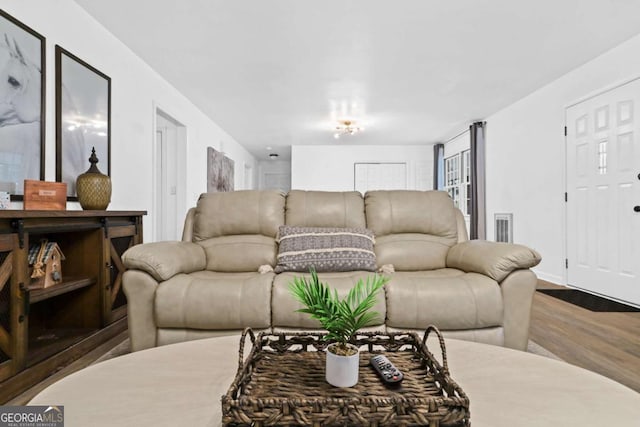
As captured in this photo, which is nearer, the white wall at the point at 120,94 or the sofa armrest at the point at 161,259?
the sofa armrest at the point at 161,259

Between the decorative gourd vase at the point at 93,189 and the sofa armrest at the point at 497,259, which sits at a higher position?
the decorative gourd vase at the point at 93,189

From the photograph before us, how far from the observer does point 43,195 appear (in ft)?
6.94

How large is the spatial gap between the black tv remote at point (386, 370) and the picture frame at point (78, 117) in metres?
2.61

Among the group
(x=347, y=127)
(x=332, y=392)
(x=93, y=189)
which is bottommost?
(x=332, y=392)

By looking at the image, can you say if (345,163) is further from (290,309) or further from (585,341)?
(290,309)

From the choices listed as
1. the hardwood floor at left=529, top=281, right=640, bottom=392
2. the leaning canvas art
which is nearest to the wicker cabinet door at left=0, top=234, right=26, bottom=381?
the hardwood floor at left=529, top=281, right=640, bottom=392

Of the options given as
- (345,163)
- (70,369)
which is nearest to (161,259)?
(70,369)

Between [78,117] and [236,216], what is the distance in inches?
58.1

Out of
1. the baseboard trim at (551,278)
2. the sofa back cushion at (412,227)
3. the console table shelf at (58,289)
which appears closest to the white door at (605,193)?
the baseboard trim at (551,278)

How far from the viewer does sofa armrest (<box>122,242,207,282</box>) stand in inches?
72.0

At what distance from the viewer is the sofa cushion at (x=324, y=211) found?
98.3 inches

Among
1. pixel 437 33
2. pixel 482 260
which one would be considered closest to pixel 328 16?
pixel 437 33

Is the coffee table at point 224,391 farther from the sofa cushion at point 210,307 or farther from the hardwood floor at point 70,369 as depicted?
the hardwood floor at point 70,369

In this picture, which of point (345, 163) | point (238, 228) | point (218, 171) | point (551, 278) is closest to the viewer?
point (238, 228)
